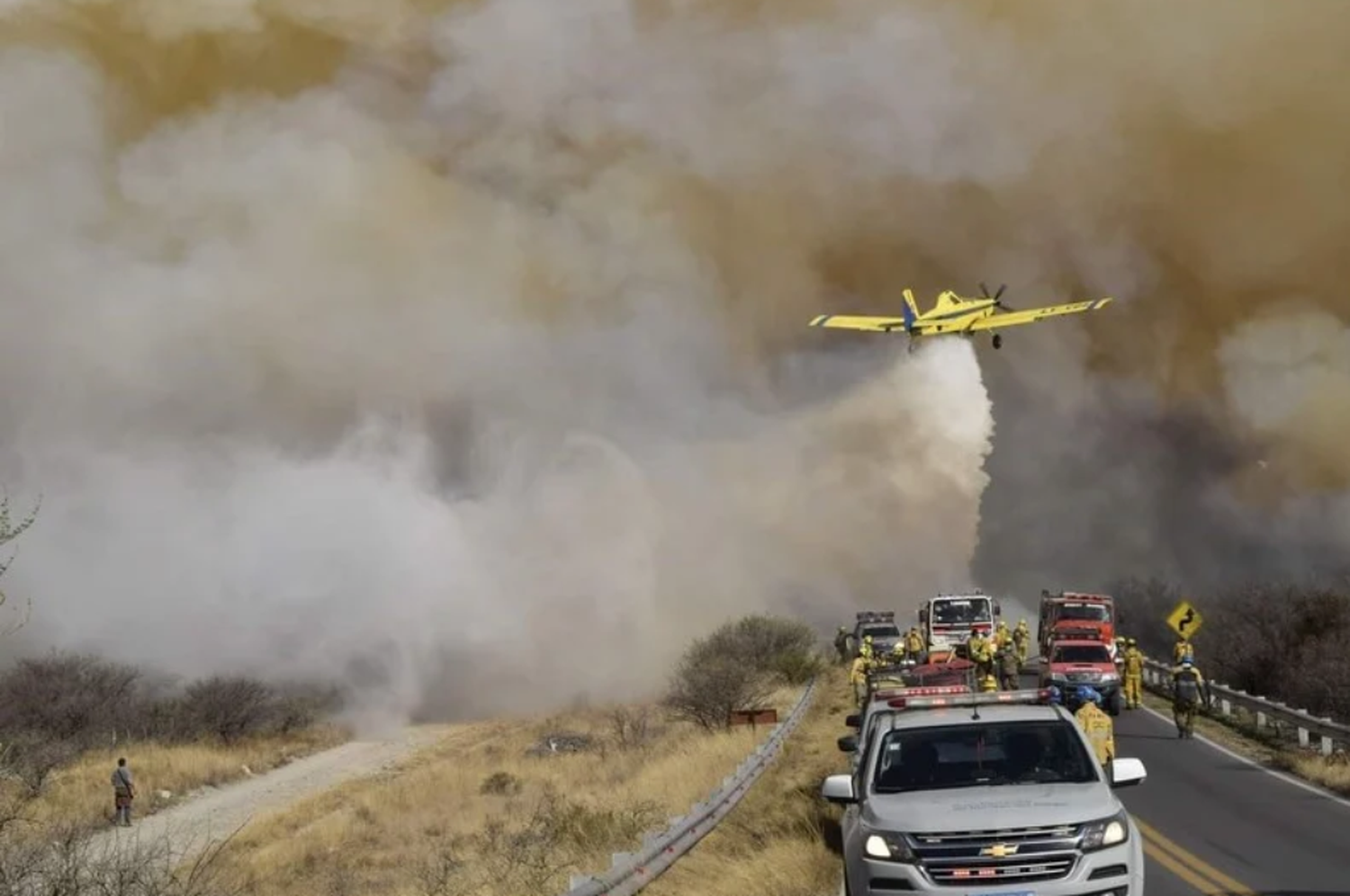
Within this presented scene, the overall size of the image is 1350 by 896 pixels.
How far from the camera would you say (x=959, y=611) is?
134 ft

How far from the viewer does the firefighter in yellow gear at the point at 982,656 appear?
1147 inches

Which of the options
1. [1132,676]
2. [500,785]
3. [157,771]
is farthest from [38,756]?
[1132,676]

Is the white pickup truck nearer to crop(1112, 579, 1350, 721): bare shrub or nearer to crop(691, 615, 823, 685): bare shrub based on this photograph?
crop(1112, 579, 1350, 721): bare shrub

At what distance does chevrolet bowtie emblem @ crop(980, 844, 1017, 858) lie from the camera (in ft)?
29.6

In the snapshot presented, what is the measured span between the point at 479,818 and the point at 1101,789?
61.2ft

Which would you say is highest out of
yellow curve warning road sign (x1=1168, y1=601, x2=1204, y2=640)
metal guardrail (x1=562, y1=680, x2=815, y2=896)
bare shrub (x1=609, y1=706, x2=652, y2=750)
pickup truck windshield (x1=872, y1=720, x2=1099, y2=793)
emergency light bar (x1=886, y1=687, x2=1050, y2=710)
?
emergency light bar (x1=886, y1=687, x2=1050, y2=710)

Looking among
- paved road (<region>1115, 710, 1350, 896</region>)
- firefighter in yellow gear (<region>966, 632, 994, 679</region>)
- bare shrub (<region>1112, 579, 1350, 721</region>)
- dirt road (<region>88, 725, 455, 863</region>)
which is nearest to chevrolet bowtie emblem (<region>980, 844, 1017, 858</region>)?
paved road (<region>1115, 710, 1350, 896</region>)

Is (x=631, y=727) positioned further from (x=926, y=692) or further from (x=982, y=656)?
(x=926, y=692)

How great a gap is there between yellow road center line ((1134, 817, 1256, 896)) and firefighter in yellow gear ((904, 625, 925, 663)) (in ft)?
65.8

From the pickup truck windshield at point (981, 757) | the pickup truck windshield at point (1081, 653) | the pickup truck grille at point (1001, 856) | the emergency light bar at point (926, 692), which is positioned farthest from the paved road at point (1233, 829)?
the pickup truck windshield at point (1081, 653)

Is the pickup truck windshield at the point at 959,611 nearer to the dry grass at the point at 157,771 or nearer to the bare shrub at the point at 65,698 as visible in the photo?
the dry grass at the point at 157,771

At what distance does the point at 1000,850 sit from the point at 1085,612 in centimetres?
3162

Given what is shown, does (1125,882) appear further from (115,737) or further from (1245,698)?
(115,737)

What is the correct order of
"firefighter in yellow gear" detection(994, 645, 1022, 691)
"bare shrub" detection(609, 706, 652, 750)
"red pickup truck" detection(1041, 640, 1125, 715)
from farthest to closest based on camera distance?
"bare shrub" detection(609, 706, 652, 750), "firefighter in yellow gear" detection(994, 645, 1022, 691), "red pickup truck" detection(1041, 640, 1125, 715)
